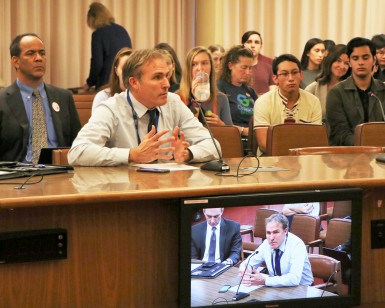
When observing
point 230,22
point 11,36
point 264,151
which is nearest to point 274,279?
point 264,151

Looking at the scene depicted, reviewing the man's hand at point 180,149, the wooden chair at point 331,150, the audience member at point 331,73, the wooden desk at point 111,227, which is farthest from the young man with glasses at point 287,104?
the wooden desk at point 111,227

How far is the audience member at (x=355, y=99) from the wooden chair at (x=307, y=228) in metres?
2.68

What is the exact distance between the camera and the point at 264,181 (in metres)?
2.86

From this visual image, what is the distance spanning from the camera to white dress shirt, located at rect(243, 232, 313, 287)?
275 centimetres

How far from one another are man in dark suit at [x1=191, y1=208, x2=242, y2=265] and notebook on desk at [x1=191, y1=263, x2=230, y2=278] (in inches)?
0.8

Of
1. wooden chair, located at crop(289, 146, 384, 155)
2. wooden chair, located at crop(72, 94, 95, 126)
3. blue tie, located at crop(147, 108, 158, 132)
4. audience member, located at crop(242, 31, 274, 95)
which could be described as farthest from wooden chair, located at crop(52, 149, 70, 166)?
audience member, located at crop(242, 31, 274, 95)

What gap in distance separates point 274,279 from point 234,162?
863 millimetres

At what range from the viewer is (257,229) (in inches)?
108

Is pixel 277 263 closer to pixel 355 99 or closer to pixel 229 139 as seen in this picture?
pixel 229 139

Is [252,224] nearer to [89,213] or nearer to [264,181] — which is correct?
[264,181]

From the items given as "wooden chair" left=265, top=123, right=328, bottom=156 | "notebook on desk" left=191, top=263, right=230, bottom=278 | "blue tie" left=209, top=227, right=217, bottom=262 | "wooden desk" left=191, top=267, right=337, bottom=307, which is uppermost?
"wooden chair" left=265, top=123, right=328, bottom=156

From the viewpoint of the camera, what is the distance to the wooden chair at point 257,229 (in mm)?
2734

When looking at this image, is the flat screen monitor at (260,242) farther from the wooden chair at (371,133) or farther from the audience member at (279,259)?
the wooden chair at (371,133)

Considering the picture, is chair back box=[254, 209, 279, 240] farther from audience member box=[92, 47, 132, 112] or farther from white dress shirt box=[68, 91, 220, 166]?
audience member box=[92, 47, 132, 112]
